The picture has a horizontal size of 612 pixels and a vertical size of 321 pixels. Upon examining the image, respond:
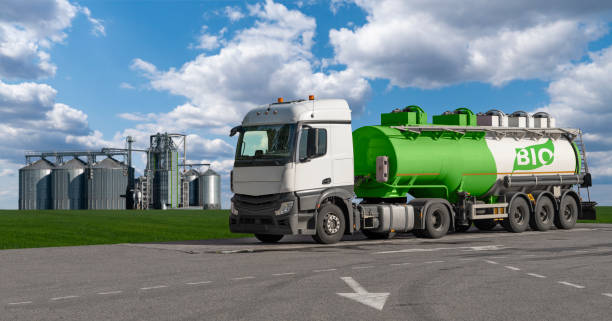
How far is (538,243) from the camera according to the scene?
1670 cm

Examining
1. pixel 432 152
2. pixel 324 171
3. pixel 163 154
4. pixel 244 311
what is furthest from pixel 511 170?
pixel 163 154

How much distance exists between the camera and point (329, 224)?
1622 centimetres

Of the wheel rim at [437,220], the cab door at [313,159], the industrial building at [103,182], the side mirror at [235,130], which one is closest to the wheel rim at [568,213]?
the wheel rim at [437,220]

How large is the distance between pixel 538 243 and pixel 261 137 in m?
8.15

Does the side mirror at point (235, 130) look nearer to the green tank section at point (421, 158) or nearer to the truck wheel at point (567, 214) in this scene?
the green tank section at point (421, 158)

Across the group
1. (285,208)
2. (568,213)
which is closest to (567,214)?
(568,213)

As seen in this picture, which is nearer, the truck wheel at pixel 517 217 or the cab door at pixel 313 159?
the cab door at pixel 313 159

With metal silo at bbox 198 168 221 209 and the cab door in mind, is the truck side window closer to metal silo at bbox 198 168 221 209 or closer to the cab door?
the cab door

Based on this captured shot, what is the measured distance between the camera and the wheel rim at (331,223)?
16.2 metres

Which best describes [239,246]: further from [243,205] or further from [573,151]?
[573,151]

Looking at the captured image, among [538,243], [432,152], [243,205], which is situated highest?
[432,152]

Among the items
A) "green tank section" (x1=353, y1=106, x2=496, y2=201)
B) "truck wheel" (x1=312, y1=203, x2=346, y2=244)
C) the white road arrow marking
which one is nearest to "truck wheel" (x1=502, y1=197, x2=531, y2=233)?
"green tank section" (x1=353, y1=106, x2=496, y2=201)

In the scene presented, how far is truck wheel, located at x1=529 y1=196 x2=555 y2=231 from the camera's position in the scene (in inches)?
849

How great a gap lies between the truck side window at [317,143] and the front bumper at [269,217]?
3.69 ft
